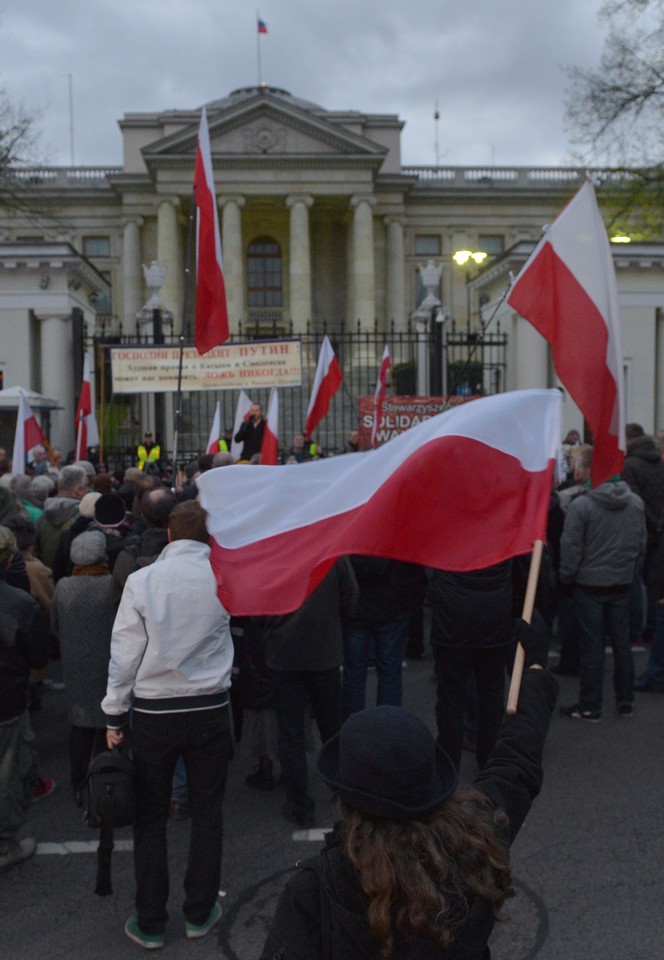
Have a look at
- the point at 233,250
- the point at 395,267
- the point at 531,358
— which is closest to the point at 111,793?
the point at 531,358

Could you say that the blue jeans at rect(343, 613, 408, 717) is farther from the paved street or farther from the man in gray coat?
the man in gray coat

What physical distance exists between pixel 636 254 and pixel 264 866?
1554cm

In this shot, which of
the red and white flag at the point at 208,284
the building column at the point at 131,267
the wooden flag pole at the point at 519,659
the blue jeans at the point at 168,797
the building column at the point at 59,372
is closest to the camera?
the wooden flag pole at the point at 519,659

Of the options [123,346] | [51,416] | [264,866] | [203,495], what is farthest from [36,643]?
[51,416]

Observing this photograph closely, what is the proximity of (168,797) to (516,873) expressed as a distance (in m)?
1.70

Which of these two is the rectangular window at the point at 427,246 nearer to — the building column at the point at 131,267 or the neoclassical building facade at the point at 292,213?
the neoclassical building facade at the point at 292,213

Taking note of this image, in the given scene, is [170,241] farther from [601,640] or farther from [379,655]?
[379,655]

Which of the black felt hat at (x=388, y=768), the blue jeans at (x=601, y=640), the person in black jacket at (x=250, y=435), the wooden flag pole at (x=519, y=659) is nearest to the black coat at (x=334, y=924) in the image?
the black felt hat at (x=388, y=768)

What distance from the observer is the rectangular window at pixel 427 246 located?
→ 155ft

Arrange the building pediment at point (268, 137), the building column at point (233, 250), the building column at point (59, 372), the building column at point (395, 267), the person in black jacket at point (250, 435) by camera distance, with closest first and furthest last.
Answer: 1. the person in black jacket at point (250, 435)
2. the building column at point (59, 372)
3. the building pediment at point (268, 137)
4. the building column at point (233, 250)
5. the building column at point (395, 267)

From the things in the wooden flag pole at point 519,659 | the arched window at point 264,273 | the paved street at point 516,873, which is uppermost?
the arched window at point 264,273

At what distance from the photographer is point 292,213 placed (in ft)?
139

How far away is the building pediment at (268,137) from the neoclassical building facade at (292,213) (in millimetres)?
57

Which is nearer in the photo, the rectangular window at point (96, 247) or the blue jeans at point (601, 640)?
the blue jeans at point (601, 640)
